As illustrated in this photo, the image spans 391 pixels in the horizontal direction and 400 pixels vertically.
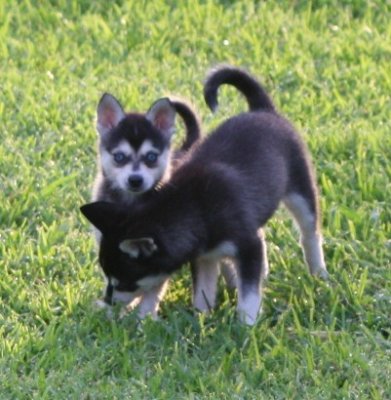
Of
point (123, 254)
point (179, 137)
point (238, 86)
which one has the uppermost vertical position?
point (238, 86)

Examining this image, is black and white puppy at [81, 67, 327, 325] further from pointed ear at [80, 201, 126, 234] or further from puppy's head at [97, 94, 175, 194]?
puppy's head at [97, 94, 175, 194]

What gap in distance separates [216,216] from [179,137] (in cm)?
220

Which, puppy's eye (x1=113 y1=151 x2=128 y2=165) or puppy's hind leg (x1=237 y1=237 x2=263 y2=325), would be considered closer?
puppy's hind leg (x1=237 y1=237 x2=263 y2=325)

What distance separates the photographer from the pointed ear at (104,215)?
7012 millimetres

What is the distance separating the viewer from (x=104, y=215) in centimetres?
704

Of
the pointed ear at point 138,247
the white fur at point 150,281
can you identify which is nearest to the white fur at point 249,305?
the white fur at point 150,281

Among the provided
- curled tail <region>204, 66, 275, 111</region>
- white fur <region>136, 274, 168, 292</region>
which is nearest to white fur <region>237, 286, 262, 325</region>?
white fur <region>136, 274, 168, 292</region>

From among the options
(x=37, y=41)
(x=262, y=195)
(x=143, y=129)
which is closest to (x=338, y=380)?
A: (x=262, y=195)

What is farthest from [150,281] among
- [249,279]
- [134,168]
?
[134,168]

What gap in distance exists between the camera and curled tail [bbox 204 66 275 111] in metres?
8.08

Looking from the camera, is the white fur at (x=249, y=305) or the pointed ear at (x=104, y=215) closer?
the pointed ear at (x=104, y=215)

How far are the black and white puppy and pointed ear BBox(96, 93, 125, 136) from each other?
326 millimetres

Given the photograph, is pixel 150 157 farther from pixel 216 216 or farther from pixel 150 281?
pixel 150 281

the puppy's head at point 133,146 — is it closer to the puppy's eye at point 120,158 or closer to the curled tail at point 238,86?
the puppy's eye at point 120,158
